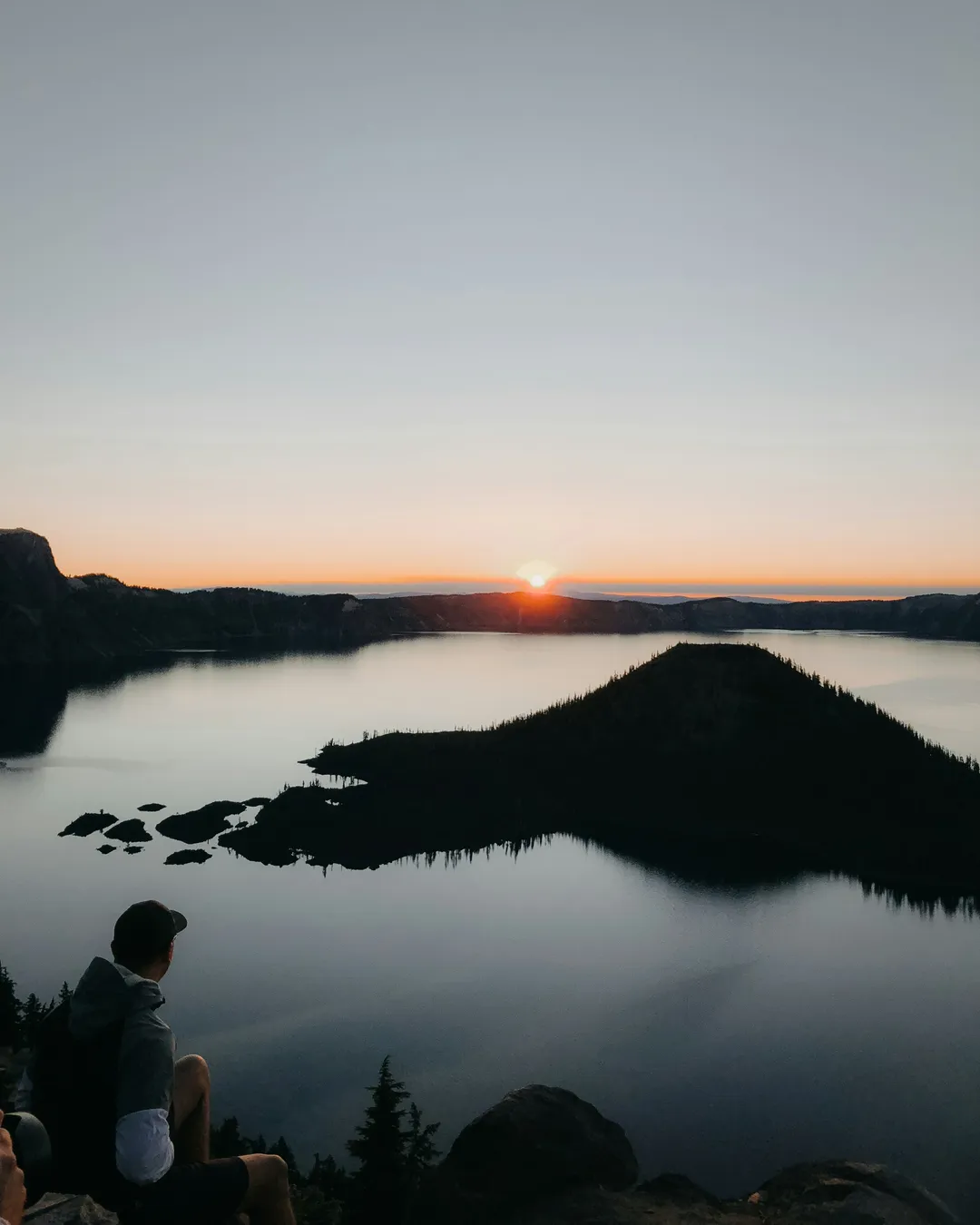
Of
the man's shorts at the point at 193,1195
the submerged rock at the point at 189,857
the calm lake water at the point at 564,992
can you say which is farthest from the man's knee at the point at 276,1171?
the submerged rock at the point at 189,857

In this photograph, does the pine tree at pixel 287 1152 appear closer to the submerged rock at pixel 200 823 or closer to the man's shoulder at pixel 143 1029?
the man's shoulder at pixel 143 1029

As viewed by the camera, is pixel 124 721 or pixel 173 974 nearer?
pixel 173 974

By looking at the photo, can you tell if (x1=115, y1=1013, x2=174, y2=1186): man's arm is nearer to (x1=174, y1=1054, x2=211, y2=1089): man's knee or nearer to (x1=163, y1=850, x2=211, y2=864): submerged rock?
(x1=174, y1=1054, x2=211, y2=1089): man's knee

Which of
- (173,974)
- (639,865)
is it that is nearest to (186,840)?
(173,974)

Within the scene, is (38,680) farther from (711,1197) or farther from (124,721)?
(711,1197)

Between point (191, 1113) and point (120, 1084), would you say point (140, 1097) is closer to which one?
point (120, 1084)

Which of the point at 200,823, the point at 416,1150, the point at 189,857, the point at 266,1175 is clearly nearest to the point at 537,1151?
the point at 416,1150

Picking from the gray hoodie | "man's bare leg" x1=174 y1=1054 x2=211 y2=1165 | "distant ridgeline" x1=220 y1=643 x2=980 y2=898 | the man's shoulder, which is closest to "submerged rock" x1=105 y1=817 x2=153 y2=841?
"distant ridgeline" x1=220 y1=643 x2=980 y2=898
